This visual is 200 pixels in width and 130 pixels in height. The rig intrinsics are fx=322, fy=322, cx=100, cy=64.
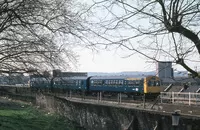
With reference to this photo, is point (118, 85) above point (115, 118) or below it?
above

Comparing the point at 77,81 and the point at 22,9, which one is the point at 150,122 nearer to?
the point at 22,9

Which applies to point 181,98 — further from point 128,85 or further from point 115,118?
point 128,85

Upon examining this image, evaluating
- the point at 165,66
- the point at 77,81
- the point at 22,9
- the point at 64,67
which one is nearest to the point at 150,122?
the point at 64,67

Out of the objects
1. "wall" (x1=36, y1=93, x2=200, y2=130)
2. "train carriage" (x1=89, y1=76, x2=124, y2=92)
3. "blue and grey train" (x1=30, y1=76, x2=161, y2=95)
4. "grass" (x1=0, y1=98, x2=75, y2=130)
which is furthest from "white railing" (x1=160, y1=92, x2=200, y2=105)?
"train carriage" (x1=89, y1=76, x2=124, y2=92)

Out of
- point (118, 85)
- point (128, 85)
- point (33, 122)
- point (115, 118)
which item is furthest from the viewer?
point (118, 85)

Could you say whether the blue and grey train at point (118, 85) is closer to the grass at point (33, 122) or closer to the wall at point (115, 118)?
the wall at point (115, 118)

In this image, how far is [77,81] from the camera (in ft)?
134

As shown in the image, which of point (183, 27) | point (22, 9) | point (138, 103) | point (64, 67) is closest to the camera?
point (183, 27)

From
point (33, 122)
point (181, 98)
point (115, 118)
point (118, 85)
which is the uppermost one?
point (118, 85)

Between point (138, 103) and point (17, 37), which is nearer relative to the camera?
point (17, 37)

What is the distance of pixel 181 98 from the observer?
1794 centimetres

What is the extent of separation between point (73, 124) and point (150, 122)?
9.10 metres

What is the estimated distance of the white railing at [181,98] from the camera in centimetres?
1690

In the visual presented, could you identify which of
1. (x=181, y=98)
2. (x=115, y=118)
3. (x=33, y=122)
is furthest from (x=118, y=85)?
(x=181, y=98)
